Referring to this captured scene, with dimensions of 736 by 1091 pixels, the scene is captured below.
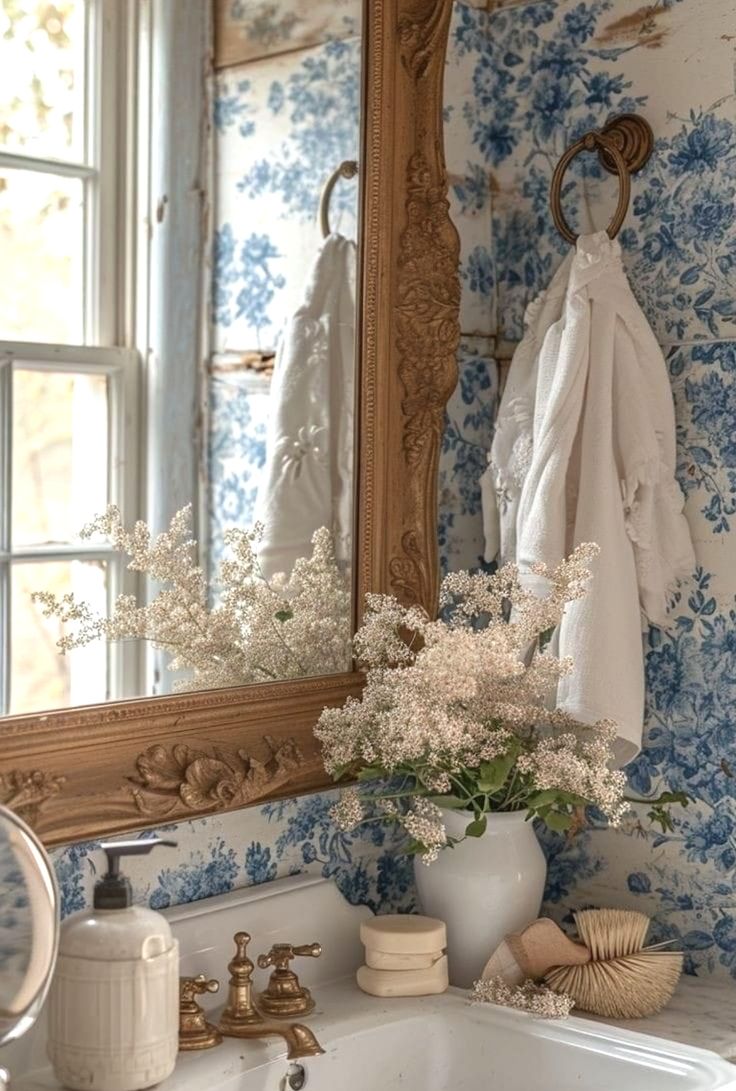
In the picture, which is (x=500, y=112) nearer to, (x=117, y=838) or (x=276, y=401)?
(x=276, y=401)

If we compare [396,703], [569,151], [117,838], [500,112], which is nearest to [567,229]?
[569,151]

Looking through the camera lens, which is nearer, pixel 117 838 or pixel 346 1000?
pixel 117 838

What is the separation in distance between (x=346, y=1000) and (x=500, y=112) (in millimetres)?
1010

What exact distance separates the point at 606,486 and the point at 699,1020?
53cm

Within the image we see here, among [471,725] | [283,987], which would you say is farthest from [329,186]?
[283,987]

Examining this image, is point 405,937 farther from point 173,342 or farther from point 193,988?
point 173,342

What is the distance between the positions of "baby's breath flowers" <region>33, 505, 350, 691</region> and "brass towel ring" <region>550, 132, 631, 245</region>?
0.45 meters

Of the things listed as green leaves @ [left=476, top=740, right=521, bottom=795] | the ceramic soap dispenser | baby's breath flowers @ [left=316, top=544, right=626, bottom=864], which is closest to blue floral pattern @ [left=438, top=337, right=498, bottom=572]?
baby's breath flowers @ [left=316, top=544, right=626, bottom=864]

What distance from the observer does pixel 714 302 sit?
1.55 meters

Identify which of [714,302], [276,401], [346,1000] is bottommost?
[346,1000]

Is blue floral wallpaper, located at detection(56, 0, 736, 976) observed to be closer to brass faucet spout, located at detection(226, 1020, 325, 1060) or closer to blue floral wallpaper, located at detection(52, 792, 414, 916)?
blue floral wallpaper, located at detection(52, 792, 414, 916)

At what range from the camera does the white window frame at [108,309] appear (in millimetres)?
1222

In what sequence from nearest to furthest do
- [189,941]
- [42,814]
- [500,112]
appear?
[42,814] < [189,941] < [500,112]

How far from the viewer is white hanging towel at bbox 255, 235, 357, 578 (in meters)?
1.43
